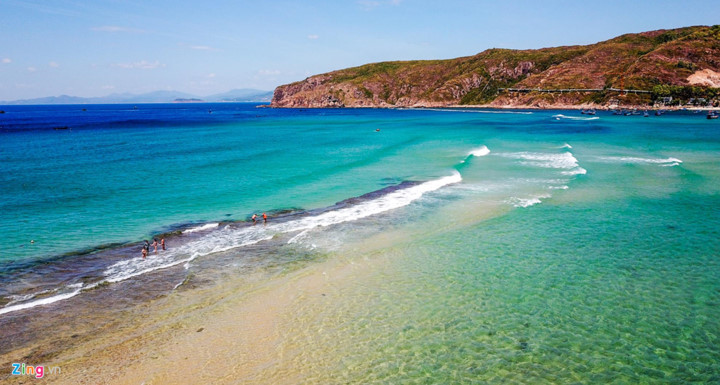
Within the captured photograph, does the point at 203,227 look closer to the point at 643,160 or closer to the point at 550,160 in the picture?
the point at 550,160

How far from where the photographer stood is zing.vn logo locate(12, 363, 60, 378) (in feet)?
46.2

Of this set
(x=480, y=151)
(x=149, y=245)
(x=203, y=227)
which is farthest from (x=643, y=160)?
(x=149, y=245)

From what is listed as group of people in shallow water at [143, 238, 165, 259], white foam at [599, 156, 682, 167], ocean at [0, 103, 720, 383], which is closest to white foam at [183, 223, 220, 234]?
ocean at [0, 103, 720, 383]

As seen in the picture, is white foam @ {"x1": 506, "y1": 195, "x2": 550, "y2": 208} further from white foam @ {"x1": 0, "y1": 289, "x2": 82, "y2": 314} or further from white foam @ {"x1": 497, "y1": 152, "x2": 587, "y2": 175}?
white foam @ {"x1": 0, "y1": 289, "x2": 82, "y2": 314}

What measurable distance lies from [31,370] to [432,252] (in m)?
18.9

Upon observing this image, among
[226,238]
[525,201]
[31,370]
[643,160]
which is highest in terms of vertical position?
[643,160]

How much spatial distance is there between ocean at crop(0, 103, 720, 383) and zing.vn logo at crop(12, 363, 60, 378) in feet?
5.26

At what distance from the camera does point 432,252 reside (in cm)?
2466

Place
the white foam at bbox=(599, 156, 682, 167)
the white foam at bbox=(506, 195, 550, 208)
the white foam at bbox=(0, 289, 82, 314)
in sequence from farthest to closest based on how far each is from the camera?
the white foam at bbox=(599, 156, 682, 167), the white foam at bbox=(506, 195, 550, 208), the white foam at bbox=(0, 289, 82, 314)

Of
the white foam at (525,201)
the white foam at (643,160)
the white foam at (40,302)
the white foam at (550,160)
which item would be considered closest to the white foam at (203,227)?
the white foam at (40,302)

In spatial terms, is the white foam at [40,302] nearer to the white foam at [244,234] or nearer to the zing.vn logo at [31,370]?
the white foam at [244,234]

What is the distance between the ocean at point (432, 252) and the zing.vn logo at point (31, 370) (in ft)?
5.26

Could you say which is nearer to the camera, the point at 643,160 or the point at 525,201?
the point at 525,201

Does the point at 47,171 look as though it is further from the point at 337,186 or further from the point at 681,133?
the point at 681,133
